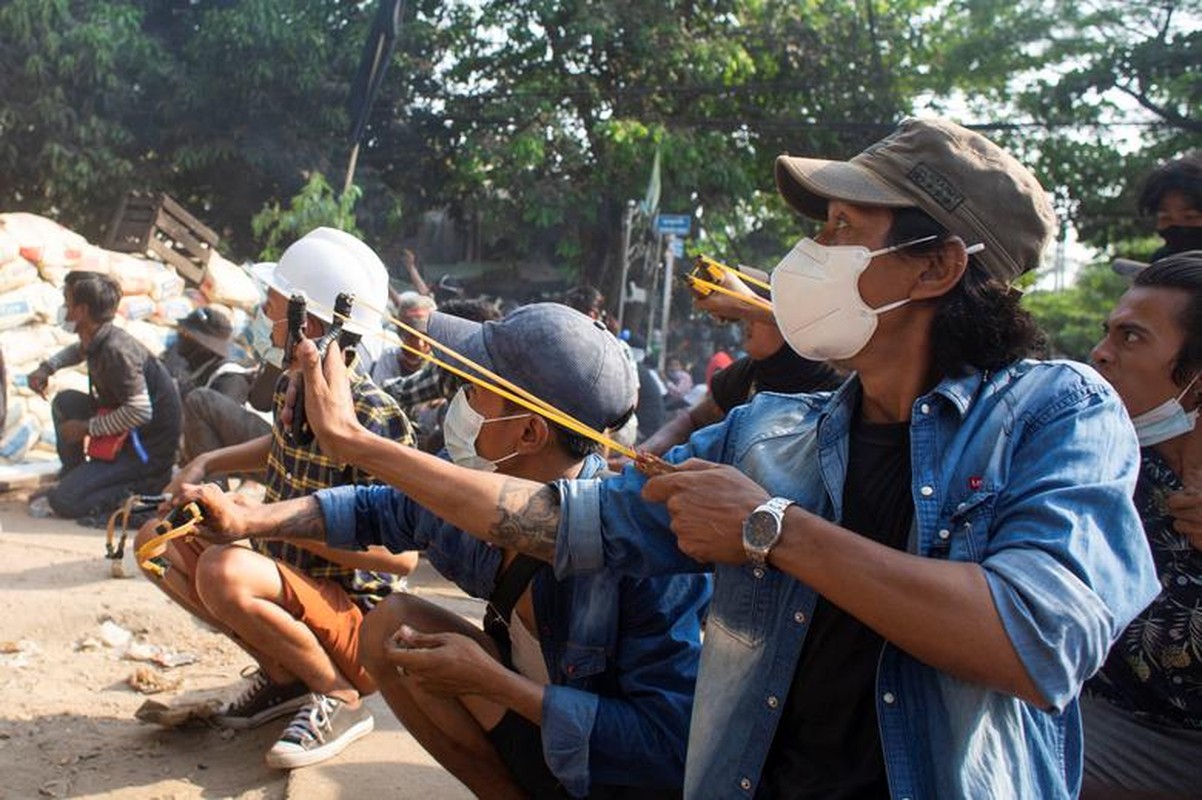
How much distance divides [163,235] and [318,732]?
1067 cm

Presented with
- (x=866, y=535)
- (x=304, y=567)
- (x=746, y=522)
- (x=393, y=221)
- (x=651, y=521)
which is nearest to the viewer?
(x=746, y=522)

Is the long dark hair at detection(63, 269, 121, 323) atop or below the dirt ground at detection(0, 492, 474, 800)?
atop

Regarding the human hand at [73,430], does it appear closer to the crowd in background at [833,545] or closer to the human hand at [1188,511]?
the crowd in background at [833,545]

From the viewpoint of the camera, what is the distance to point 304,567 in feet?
11.8

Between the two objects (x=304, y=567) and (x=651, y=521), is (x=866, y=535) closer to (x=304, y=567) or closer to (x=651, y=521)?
(x=651, y=521)

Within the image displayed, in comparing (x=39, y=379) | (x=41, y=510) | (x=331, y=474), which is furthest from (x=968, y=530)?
(x=39, y=379)

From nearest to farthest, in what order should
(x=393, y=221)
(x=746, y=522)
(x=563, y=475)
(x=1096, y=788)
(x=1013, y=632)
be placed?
(x=1013, y=632)
(x=746, y=522)
(x=1096, y=788)
(x=563, y=475)
(x=393, y=221)

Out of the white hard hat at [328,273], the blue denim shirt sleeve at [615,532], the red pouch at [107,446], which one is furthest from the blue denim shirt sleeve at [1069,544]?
the red pouch at [107,446]

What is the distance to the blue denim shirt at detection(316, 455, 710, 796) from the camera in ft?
7.96

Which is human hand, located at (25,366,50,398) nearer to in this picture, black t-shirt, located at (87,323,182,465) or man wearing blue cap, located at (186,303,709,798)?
black t-shirt, located at (87,323,182,465)

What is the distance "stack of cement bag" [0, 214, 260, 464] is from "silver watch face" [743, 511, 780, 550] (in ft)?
27.2

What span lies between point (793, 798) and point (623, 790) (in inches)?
29.0

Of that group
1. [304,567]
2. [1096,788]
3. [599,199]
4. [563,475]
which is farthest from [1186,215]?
[599,199]

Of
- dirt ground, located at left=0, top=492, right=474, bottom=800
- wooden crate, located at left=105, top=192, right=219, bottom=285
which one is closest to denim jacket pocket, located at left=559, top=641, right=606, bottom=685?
dirt ground, located at left=0, top=492, right=474, bottom=800
